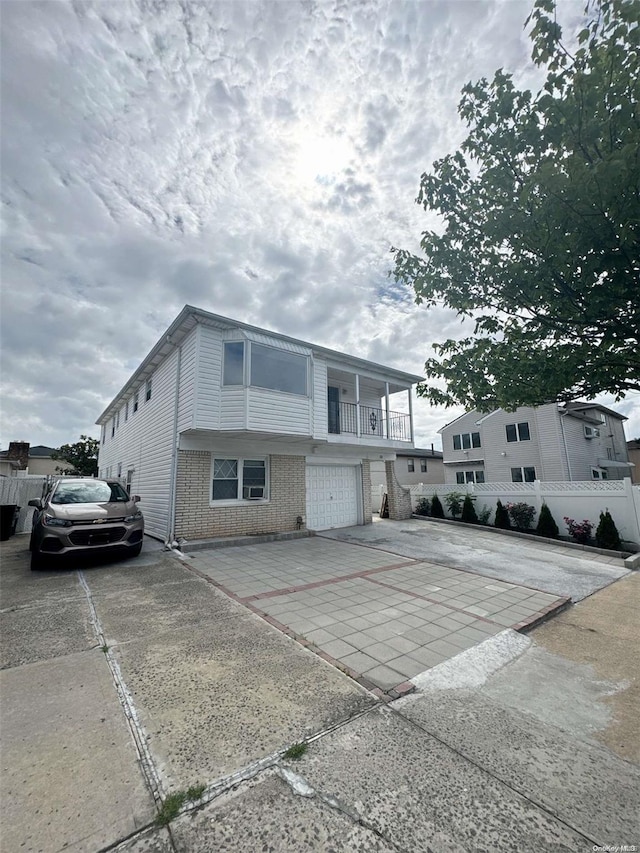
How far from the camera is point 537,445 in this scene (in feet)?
67.1

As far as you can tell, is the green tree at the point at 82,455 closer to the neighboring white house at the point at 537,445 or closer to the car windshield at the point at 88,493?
the car windshield at the point at 88,493

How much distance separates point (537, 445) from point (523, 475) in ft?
6.37

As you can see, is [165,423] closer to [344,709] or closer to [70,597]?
[70,597]

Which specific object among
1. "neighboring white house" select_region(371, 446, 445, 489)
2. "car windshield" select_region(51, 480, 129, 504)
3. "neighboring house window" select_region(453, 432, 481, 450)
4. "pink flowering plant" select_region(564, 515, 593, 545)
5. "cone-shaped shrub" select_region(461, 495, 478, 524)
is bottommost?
"pink flowering plant" select_region(564, 515, 593, 545)

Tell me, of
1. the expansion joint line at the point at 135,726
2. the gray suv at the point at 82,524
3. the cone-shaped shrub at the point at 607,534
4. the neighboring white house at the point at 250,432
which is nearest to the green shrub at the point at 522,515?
the cone-shaped shrub at the point at 607,534

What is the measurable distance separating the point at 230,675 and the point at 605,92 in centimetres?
537

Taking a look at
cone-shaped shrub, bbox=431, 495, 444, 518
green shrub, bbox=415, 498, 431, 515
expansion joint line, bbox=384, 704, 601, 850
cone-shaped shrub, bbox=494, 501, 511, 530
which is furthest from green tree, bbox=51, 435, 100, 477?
expansion joint line, bbox=384, 704, 601, 850

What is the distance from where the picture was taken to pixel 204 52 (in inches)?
219

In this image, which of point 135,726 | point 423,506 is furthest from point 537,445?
point 135,726

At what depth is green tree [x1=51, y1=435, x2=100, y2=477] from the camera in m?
27.0

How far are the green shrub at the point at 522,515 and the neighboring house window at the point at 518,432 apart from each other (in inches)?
426

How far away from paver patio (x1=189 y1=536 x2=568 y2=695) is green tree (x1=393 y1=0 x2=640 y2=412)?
2747 mm

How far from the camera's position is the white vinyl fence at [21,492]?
12.1m

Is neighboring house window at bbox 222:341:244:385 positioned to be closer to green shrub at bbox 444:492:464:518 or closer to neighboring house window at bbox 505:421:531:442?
green shrub at bbox 444:492:464:518
